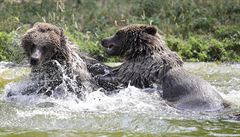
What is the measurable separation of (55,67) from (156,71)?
1.66 metres

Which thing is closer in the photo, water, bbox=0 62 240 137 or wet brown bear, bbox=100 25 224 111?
water, bbox=0 62 240 137

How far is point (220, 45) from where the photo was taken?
15195mm

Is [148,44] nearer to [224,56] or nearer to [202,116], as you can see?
[202,116]

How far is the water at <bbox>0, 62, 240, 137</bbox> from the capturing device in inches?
258

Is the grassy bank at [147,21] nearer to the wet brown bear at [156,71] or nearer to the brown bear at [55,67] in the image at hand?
the wet brown bear at [156,71]

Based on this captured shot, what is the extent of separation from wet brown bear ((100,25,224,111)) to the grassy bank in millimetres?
5050

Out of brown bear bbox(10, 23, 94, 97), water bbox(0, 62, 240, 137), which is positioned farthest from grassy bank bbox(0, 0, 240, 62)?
water bbox(0, 62, 240, 137)

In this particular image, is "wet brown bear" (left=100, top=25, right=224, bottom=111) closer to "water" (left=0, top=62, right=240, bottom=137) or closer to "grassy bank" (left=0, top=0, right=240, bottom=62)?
"water" (left=0, top=62, right=240, bottom=137)

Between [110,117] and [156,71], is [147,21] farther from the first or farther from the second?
[110,117]

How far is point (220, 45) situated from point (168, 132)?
910 cm

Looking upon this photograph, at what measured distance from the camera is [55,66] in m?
8.64

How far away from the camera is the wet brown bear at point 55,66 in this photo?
844 cm

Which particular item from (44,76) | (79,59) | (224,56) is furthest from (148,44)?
(224,56)

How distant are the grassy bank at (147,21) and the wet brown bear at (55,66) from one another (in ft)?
18.8
